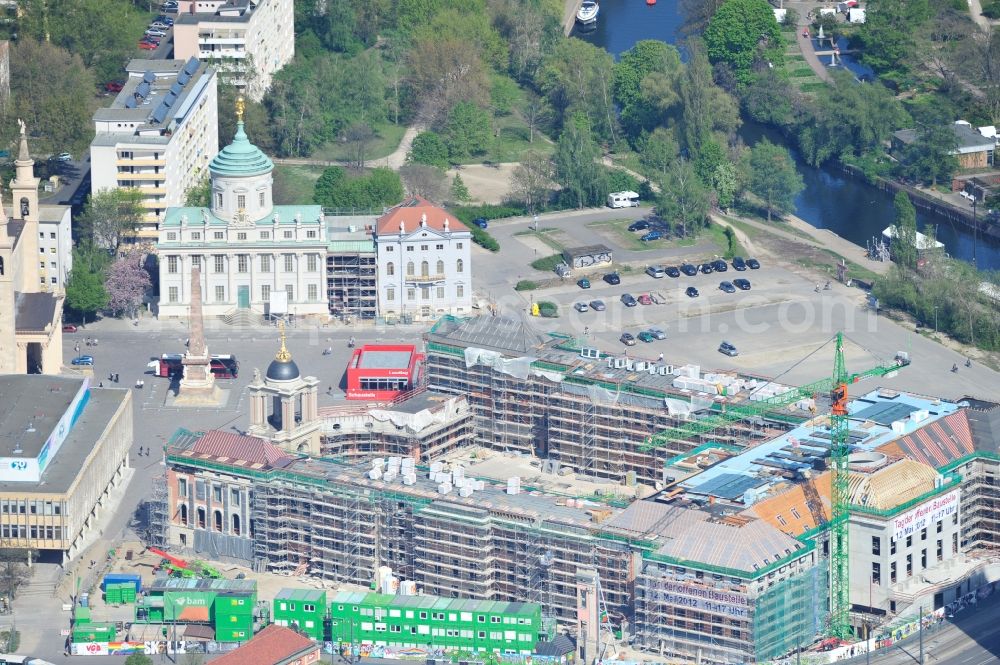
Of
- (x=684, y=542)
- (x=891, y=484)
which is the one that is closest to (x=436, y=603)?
(x=684, y=542)

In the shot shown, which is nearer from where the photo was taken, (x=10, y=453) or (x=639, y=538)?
(x=639, y=538)

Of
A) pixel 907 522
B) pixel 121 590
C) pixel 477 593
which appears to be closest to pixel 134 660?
pixel 121 590

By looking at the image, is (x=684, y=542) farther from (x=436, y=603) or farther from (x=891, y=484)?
(x=891, y=484)

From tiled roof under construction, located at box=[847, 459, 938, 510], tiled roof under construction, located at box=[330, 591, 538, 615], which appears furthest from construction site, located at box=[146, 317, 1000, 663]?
tiled roof under construction, located at box=[330, 591, 538, 615]

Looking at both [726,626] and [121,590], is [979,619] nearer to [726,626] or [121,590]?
[726,626]

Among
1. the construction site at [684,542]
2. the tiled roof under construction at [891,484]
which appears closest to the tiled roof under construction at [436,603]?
the construction site at [684,542]

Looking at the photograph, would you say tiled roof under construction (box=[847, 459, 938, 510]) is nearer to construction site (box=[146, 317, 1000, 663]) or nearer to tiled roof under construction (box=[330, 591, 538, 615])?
construction site (box=[146, 317, 1000, 663])
